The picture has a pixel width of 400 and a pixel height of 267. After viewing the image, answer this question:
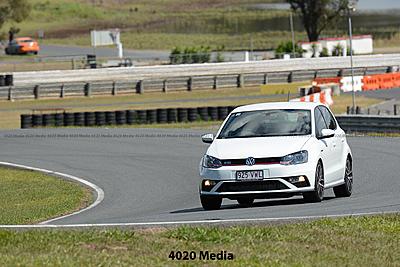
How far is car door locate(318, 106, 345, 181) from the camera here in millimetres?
16094

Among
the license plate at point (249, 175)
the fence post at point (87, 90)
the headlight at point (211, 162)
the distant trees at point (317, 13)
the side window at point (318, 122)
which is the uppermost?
the distant trees at point (317, 13)

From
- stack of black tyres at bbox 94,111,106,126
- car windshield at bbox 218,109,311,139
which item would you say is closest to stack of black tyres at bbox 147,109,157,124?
stack of black tyres at bbox 94,111,106,126

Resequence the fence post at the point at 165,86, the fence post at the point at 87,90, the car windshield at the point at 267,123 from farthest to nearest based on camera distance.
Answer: the fence post at the point at 165,86 < the fence post at the point at 87,90 < the car windshield at the point at 267,123

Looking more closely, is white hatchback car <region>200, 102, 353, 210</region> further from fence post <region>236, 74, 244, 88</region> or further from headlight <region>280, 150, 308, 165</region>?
fence post <region>236, 74, 244, 88</region>

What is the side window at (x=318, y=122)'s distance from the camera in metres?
15.7

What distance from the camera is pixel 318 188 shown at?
15133 millimetres

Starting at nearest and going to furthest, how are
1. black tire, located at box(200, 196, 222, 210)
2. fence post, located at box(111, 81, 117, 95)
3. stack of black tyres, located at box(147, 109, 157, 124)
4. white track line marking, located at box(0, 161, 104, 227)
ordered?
black tire, located at box(200, 196, 222, 210)
white track line marking, located at box(0, 161, 104, 227)
stack of black tyres, located at box(147, 109, 157, 124)
fence post, located at box(111, 81, 117, 95)

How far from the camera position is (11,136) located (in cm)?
3688

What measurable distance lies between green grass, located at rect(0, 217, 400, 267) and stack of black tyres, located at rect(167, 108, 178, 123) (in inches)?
1205

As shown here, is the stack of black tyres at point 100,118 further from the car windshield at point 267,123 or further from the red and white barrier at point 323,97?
the car windshield at point 267,123

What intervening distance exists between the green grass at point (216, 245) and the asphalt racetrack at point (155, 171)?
6.61 ft

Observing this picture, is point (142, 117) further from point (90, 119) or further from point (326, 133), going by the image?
point (326, 133)

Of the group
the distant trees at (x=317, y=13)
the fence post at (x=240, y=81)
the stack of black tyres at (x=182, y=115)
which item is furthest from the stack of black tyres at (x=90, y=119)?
the distant trees at (x=317, y=13)

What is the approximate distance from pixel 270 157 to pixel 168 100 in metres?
39.6
